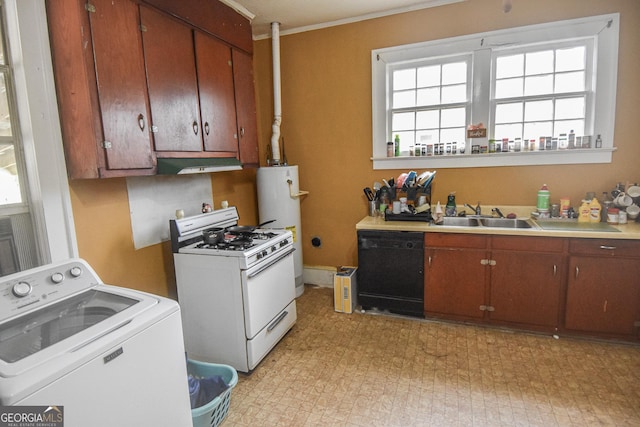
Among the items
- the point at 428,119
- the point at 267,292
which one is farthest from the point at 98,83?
the point at 428,119

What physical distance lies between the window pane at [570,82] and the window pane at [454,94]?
74 cm

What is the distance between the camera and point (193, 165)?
7.73 ft

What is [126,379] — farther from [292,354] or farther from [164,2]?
[164,2]

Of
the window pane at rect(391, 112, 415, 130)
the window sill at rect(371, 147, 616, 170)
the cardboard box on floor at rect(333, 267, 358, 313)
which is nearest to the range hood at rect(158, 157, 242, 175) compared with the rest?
the cardboard box on floor at rect(333, 267, 358, 313)

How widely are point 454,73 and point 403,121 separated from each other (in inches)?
24.3

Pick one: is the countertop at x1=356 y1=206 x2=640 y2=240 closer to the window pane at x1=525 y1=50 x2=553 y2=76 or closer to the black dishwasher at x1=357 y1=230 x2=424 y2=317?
the black dishwasher at x1=357 y1=230 x2=424 y2=317

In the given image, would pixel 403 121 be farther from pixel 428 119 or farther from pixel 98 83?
pixel 98 83

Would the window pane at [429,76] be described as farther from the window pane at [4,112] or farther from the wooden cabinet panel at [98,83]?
the window pane at [4,112]

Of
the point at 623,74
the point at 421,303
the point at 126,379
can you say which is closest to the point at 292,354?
the point at 421,303

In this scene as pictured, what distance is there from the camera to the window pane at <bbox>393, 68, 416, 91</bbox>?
11.1 ft

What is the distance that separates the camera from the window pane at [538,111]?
3012 millimetres

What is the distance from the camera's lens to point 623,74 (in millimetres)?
2713

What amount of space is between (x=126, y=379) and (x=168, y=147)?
4.92 feet

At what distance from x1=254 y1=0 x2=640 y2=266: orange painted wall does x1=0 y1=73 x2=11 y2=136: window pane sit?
2387 millimetres
